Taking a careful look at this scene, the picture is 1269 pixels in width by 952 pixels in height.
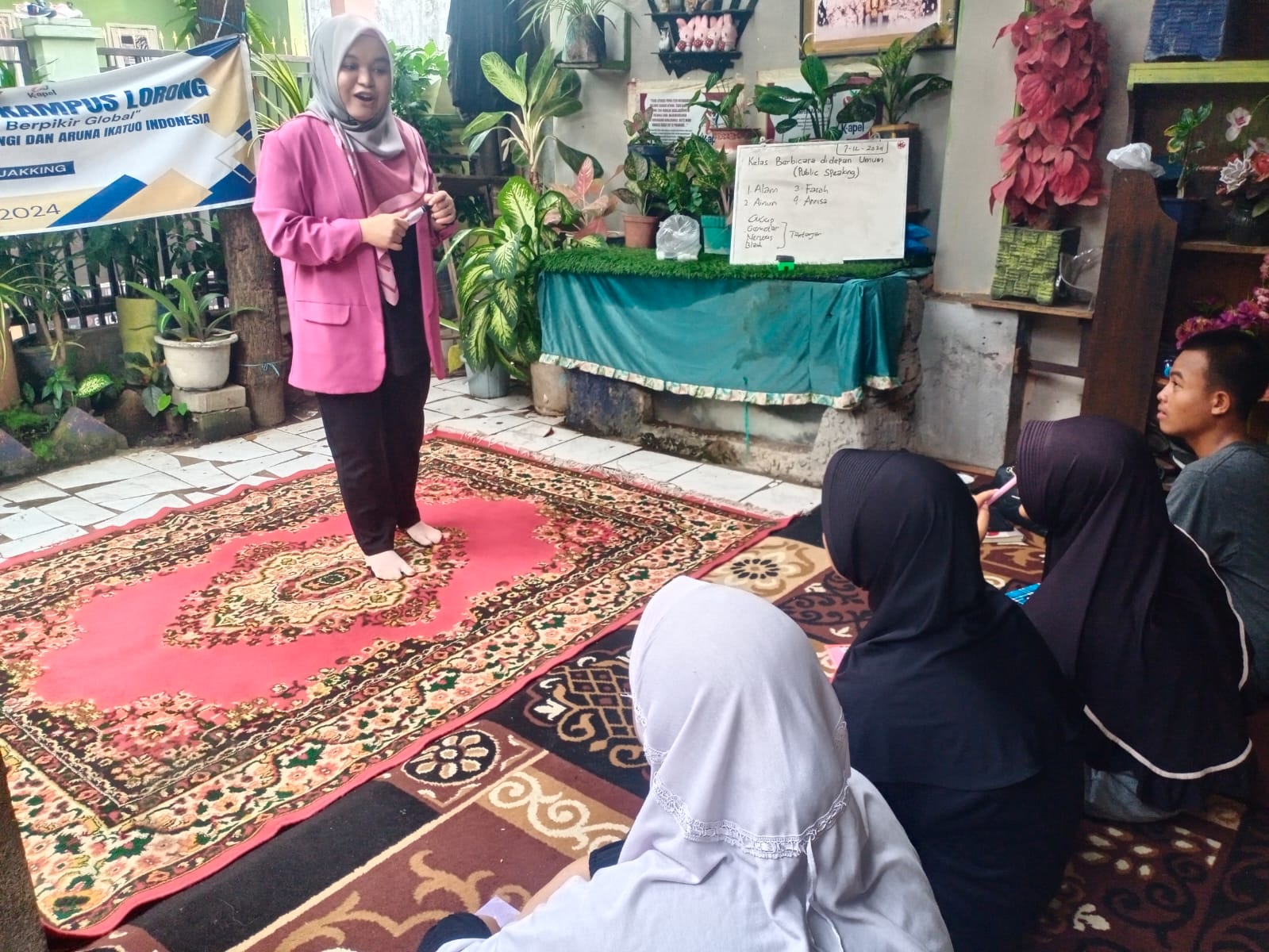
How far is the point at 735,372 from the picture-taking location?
3.94 meters

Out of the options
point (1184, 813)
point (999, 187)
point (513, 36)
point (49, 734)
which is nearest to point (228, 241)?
point (513, 36)

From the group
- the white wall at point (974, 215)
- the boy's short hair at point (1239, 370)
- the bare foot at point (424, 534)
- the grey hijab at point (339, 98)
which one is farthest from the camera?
the white wall at point (974, 215)

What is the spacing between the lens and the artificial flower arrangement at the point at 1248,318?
2.91m

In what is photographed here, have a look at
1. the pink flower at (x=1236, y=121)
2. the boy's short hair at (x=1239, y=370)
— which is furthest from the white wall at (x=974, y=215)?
the boy's short hair at (x=1239, y=370)

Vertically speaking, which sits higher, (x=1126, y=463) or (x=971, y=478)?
(x=1126, y=463)

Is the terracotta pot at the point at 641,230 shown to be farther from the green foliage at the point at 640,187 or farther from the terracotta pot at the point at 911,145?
the terracotta pot at the point at 911,145

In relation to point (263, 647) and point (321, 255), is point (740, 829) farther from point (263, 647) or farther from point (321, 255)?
point (321, 255)

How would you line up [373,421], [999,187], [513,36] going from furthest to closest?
[513,36] → [999,187] → [373,421]

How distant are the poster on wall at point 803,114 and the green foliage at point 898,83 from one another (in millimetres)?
68

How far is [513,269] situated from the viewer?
439 centimetres

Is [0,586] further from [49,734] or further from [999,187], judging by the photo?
[999,187]

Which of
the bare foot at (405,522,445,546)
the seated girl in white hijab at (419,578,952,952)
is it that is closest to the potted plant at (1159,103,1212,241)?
the bare foot at (405,522,445,546)

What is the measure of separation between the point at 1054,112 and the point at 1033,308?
0.66 meters

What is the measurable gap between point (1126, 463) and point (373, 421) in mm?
2029
